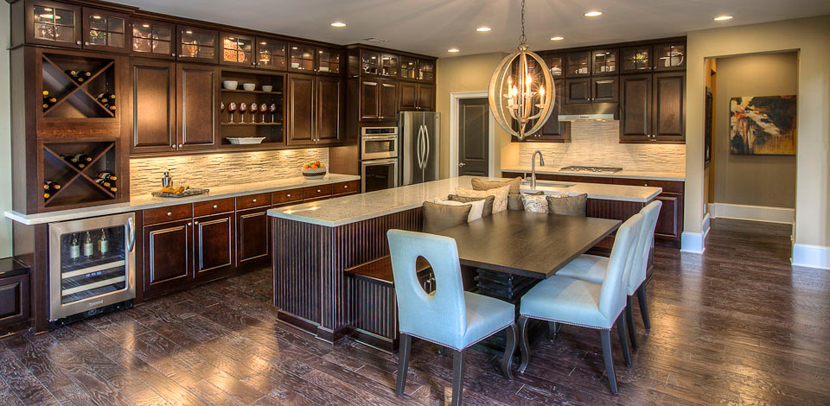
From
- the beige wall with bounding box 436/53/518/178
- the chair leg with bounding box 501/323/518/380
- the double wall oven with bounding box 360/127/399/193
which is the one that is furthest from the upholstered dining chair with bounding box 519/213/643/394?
the beige wall with bounding box 436/53/518/178

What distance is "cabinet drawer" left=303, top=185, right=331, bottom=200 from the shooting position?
6.24 metres

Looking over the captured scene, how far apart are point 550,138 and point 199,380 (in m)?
6.03

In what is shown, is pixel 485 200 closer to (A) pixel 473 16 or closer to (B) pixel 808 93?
(A) pixel 473 16

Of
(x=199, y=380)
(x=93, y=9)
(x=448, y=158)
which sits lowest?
(x=199, y=380)

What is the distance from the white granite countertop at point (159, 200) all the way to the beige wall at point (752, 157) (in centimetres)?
584

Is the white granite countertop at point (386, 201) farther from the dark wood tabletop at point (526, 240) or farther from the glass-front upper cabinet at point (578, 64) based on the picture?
the glass-front upper cabinet at point (578, 64)

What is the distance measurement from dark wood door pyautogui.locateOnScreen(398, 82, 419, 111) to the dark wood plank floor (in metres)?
3.75

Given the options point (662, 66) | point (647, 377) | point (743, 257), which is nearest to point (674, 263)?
point (743, 257)

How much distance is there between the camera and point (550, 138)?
7.93 m

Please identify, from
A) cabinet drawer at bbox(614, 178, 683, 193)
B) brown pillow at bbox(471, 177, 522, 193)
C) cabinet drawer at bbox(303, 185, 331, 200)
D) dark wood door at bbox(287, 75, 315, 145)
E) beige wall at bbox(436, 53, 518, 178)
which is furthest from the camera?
Result: beige wall at bbox(436, 53, 518, 178)

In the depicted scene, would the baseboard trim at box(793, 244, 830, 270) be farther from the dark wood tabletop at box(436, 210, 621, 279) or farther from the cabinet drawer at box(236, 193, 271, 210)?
the cabinet drawer at box(236, 193, 271, 210)

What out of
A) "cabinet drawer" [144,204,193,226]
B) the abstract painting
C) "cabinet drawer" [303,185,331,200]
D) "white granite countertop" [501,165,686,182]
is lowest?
"cabinet drawer" [144,204,193,226]

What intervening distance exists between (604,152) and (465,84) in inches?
86.7

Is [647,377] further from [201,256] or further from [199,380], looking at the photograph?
[201,256]
